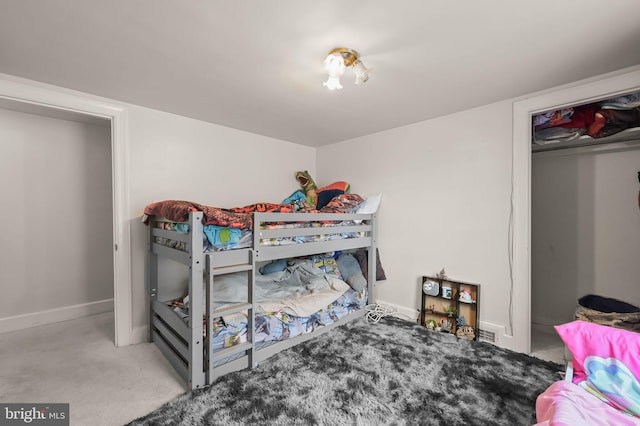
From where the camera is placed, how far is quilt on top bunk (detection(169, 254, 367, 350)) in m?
1.98

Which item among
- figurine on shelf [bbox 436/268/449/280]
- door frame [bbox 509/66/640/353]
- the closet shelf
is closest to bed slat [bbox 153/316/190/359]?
figurine on shelf [bbox 436/268/449/280]

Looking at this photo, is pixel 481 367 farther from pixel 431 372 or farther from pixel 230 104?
pixel 230 104

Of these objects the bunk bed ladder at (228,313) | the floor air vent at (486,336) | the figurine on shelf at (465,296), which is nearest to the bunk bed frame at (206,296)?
the bunk bed ladder at (228,313)

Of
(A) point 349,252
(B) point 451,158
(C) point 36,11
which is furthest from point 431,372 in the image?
(C) point 36,11

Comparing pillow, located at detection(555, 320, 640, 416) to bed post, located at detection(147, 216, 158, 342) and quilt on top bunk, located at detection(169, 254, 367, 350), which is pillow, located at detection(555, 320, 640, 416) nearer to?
quilt on top bunk, located at detection(169, 254, 367, 350)

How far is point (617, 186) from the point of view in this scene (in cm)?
240

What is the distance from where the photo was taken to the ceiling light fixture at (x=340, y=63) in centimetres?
163

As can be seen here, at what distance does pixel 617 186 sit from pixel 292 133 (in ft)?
10.3

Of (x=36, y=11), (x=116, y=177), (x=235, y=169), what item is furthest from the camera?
(x=235, y=169)

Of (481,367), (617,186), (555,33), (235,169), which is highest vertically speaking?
(555,33)

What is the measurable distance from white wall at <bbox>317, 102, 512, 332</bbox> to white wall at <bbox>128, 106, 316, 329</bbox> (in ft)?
3.51

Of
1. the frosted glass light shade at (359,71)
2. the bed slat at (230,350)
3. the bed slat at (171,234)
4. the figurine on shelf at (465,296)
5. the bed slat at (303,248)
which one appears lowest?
the bed slat at (230,350)

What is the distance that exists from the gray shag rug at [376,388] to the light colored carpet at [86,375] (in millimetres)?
228

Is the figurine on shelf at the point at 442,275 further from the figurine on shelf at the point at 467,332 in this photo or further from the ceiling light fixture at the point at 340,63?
the ceiling light fixture at the point at 340,63
